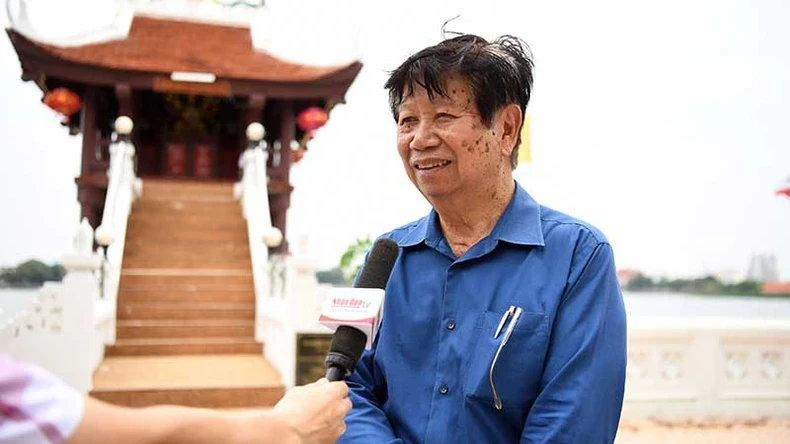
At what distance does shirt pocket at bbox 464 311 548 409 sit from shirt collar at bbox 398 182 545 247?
187 mm

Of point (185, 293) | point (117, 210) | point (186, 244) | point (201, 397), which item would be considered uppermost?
point (117, 210)

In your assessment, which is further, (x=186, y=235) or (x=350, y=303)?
(x=186, y=235)

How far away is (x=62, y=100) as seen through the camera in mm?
11039

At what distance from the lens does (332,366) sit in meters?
1.22

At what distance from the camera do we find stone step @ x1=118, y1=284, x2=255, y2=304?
309 inches

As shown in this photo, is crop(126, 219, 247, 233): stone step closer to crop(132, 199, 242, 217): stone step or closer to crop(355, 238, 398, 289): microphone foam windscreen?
crop(132, 199, 242, 217): stone step

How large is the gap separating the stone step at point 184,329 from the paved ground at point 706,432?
4.42 metres

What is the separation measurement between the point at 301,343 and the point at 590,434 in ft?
16.5

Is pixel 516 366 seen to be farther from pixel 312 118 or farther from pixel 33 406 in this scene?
pixel 312 118

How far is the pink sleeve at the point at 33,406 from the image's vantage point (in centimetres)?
63

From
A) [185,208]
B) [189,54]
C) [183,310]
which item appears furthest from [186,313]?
[189,54]

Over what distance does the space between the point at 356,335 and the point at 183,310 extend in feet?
22.6

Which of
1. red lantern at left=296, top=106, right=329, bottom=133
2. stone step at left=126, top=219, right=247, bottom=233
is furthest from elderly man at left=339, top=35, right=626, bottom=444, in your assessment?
red lantern at left=296, top=106, right=329, bottom=133

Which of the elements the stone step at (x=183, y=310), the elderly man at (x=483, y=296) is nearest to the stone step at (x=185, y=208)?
the stone step at (x=183, y=310)
